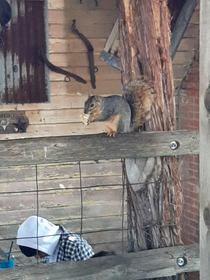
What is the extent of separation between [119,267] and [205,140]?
0.76 metres

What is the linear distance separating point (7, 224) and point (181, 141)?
8.05 feet

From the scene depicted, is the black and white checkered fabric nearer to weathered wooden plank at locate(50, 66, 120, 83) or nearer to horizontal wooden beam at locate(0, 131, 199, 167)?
horizontal wooden beam at locate(0, 131, 199, 167)

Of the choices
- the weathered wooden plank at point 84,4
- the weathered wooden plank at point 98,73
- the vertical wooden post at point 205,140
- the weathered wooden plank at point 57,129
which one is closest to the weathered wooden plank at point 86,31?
the weathered wooden plank at point 84,4

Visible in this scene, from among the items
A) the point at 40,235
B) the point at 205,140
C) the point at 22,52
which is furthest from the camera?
the point at 22,52

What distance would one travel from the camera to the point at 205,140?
115cm

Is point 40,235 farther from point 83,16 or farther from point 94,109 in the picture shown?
point 83,16


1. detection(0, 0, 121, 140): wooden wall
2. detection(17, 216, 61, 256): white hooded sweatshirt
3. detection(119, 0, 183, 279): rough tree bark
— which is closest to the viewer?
detection(119, 0, 183, 279): rough tree bark

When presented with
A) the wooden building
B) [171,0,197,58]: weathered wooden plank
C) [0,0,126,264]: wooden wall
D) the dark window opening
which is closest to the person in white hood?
the wooden building

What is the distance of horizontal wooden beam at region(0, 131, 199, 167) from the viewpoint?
5.22ft

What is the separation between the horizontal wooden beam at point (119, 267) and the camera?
1.62m

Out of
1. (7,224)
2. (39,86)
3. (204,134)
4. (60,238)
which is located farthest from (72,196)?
(204,134)

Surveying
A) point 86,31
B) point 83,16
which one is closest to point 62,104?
point 86,31

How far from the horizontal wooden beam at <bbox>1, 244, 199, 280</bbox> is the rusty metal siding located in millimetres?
2188

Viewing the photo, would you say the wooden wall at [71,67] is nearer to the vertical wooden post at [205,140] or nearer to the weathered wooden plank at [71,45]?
the weathered wooden plank at [71,45]
